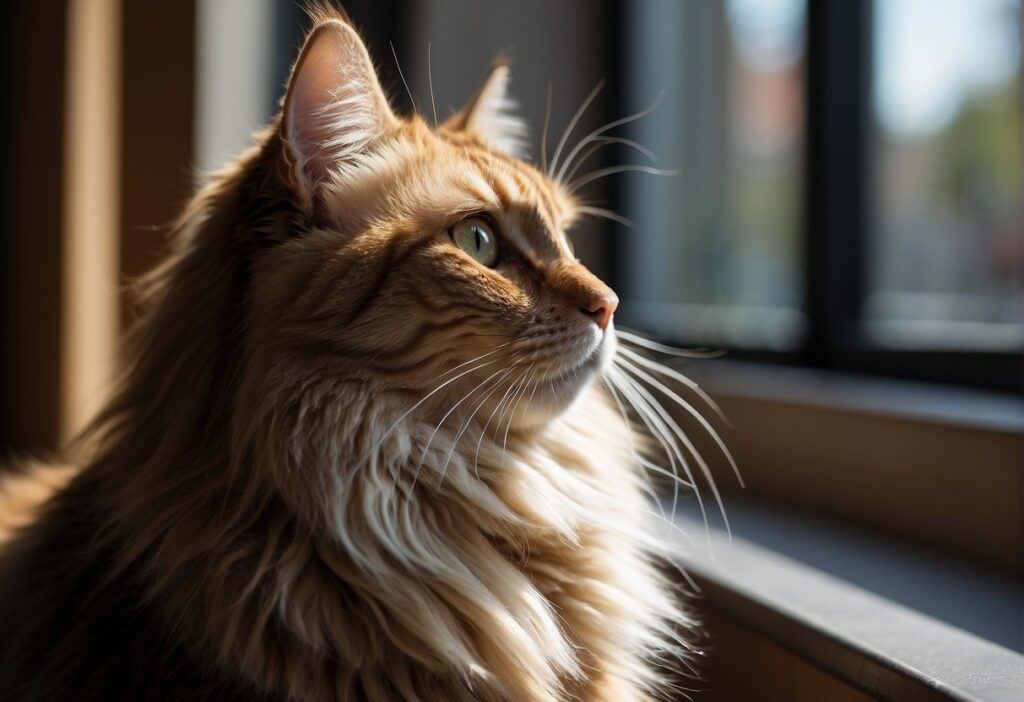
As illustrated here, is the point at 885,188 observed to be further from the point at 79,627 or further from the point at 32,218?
the point at 32,218

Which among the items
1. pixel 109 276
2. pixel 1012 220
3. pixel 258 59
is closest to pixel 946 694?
pixel 1012 220

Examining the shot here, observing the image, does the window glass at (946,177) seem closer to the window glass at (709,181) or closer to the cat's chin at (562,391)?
the window glass at (709,181)

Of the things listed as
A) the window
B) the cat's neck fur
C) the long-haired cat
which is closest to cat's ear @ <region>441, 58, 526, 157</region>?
the long-haired cat

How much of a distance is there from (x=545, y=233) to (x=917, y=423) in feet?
2.36

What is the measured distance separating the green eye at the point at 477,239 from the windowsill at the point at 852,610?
1.71 feet

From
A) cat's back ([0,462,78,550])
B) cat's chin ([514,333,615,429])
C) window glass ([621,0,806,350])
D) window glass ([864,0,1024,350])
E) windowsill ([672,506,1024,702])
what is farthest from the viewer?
window glass ([621,0,806,350])

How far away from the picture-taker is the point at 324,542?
874mm

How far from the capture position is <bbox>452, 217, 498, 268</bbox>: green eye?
990mm

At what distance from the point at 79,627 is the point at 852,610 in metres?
0.84

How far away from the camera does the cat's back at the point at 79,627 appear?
0.84 m

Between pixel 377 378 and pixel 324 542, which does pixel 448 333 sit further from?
pixel 324 542

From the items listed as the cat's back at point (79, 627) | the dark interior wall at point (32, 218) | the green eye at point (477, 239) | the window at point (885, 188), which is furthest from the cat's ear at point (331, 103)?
the dark interior wall at point (32, 218)

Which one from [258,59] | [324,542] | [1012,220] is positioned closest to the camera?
[324,542]

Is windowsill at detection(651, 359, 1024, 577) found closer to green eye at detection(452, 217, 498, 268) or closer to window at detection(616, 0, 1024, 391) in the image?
window at detection(616, 0, 1024, 391)
